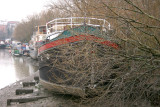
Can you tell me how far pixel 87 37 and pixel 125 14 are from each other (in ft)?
4.22

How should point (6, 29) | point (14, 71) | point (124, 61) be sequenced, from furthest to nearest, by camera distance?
point (6, 29) < point (14, 71) < point (124, 61)

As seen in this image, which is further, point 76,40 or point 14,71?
point 14,71

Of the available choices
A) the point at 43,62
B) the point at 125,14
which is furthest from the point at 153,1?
the point at 43,62

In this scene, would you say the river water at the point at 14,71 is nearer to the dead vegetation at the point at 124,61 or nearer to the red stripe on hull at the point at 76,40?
the red stripe on hull at the point at 76,40

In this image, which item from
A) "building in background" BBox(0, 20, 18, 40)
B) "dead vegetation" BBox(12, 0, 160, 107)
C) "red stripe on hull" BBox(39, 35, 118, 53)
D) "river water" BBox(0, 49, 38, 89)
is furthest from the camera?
"building in background" BBox(0, 20, 18, 40)

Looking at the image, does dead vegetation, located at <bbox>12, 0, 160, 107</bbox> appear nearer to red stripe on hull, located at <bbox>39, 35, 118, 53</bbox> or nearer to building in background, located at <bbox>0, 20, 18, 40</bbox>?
red stripe on hull, located at <bbox>39, 35, 118, 53</bbox>

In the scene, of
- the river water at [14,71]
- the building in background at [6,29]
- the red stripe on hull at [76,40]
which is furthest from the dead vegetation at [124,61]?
the building in background at [6,29]

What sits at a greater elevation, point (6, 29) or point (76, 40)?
point (76, 40)

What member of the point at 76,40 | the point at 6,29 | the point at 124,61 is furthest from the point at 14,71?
the point at 6,29

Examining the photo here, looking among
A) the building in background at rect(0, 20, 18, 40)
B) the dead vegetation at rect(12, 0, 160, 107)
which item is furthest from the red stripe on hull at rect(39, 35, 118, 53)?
the building in background at rect(0, 20, 18, 40)

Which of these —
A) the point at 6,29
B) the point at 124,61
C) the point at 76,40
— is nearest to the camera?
the point at 124,61

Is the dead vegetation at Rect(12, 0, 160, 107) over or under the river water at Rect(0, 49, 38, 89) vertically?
over

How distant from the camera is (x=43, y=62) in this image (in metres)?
8.62

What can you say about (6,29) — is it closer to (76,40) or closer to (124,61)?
(76,40)
